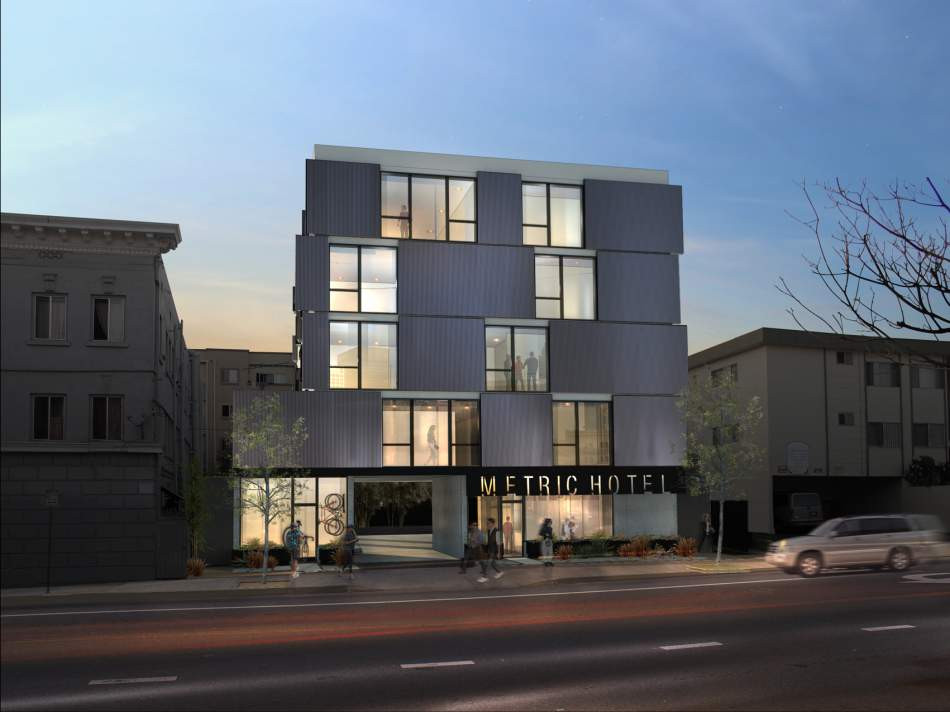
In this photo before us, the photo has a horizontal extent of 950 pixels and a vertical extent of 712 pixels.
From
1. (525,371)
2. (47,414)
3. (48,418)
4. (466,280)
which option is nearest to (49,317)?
(47,414)

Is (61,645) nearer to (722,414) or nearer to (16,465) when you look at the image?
A: (16,465)

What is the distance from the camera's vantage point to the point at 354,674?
557 inches

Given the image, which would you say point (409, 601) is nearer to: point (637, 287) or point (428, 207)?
point (428, 207)

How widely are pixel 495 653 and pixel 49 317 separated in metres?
23.1

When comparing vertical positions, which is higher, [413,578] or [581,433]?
[581,433]

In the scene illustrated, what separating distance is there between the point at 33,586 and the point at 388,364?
49.9 ft

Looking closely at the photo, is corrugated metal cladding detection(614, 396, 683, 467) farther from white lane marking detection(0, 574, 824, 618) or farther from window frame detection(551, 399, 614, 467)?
white lane marking detection(0, 574, 824, 618)

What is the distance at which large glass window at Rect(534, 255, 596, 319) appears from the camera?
41.2m

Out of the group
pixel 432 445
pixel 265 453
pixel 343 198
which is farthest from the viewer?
pixel 432 445

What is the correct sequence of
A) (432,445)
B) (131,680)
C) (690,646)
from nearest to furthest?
(131,680) < (690,646) < (432,445)

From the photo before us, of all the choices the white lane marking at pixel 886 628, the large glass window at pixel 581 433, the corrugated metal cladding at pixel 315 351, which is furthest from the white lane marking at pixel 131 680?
the large glass window at pixel 581 433

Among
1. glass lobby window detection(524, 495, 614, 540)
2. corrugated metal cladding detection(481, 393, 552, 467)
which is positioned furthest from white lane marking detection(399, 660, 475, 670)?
glass lobby window detection(524, 495, 614, 540)

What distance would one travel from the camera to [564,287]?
41.5 m

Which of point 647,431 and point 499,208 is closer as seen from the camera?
point 499,208
